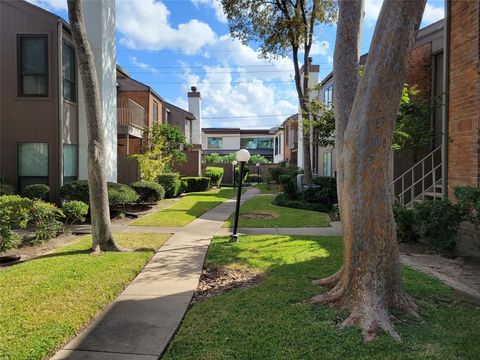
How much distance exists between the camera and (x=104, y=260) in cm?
777

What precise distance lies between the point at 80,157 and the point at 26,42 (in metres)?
3.90

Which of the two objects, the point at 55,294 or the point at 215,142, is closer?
the point at 55,294

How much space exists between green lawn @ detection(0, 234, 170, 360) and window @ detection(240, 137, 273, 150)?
194 feet

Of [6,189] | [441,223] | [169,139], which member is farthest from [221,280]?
[169,139]

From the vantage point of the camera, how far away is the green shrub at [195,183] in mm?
28203

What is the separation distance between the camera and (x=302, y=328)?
4.60 metres

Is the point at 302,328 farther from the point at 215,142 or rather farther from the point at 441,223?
the point at 215,142

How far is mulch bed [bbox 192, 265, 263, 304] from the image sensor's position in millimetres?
6297

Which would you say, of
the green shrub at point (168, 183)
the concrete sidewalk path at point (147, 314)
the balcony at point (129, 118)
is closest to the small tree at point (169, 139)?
the balcony at point (129, 118)

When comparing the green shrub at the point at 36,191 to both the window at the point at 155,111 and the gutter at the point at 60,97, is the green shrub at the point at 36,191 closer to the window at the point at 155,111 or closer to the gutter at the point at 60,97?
the gutter at the point at 60,97

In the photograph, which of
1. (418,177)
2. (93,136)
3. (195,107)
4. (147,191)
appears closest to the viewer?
(93,136)

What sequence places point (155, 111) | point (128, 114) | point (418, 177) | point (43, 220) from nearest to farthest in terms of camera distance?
point (43, 220), point (418, 177), point (128, 114), point (155, 111)

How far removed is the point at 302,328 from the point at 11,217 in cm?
686

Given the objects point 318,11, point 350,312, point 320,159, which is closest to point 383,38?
point 350,312
